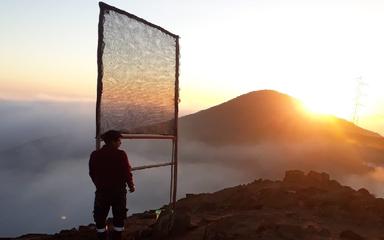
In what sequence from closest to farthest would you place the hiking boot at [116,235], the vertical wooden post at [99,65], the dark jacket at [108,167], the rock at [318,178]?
the dark jacket at [108,167], the hiking boot at [116,235], the vertical wooden post at [99,65], the rock at [318,178]

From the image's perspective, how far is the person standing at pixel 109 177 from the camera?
36.7 feet

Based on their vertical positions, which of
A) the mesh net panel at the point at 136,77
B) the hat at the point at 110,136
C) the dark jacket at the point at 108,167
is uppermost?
the mesh net panel at the point at 136,77

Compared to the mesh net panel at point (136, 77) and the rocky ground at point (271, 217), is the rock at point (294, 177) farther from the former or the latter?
the mesh net panel at point (136, 77)

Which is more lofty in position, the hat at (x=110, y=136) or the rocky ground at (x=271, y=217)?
the hat at (x=110, y=136)

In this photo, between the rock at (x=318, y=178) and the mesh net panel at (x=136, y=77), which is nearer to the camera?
the mesh net panel at (x=136, y=77)

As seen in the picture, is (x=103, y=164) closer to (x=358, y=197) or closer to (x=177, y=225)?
(x=177, y=225)

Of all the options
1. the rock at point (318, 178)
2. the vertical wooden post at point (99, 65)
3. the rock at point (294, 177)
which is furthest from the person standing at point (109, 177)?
the rock at point (294, 177)

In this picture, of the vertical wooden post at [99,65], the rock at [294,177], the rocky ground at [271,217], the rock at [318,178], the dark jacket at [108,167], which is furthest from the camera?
the rock at [294,177]

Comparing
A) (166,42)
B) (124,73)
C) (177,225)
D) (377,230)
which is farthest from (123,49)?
(377,230)

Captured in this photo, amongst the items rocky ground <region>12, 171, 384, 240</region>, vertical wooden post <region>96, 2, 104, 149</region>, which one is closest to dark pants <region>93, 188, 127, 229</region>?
vertical wooden post <region>96, 2, 104, 149</region>

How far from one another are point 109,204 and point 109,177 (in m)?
0.67

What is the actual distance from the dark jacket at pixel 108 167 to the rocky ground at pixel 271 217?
3.94 m

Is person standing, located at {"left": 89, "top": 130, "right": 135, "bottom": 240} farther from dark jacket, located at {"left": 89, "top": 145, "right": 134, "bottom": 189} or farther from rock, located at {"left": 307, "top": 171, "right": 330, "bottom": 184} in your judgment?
rock, located at {"left": 307, "top": 171, "right": 330, "bottom": 184}

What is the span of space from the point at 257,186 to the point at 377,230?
13.3 m
